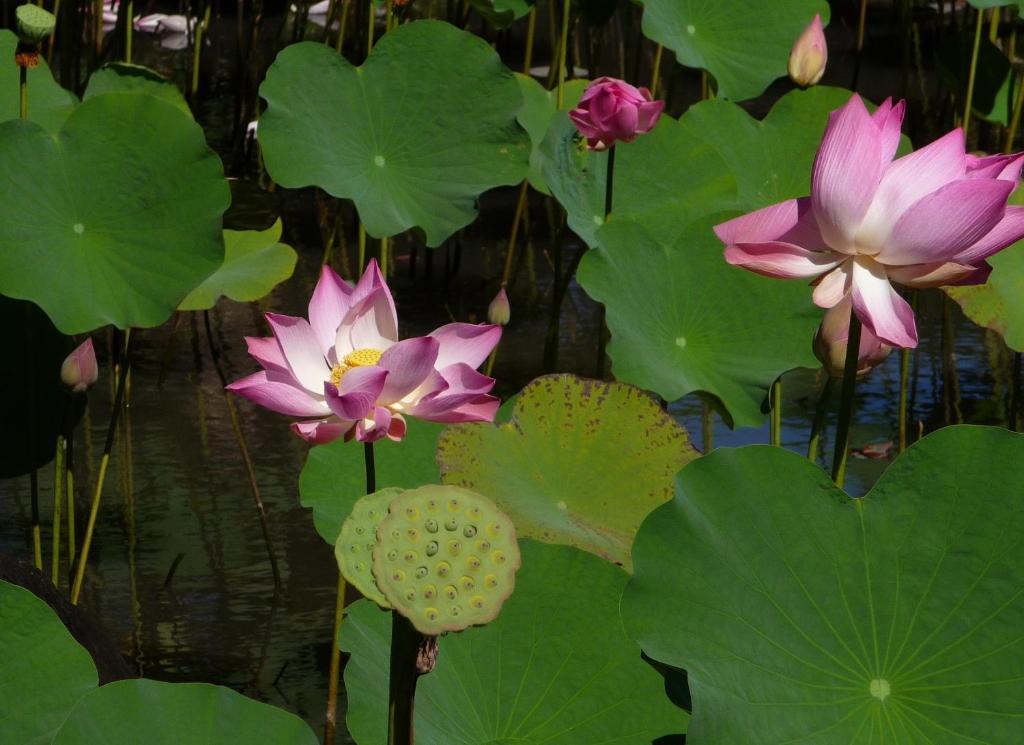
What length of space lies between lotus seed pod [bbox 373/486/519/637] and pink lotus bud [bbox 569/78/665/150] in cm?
99

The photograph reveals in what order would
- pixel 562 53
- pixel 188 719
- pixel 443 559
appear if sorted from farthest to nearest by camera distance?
pixel 562 53 < pixel 188 719 < pixel 443 559

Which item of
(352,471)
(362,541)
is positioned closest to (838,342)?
(362,541)

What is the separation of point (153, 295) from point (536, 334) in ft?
3.83

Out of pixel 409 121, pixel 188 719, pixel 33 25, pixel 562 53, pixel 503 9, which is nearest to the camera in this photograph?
pixel 188 719

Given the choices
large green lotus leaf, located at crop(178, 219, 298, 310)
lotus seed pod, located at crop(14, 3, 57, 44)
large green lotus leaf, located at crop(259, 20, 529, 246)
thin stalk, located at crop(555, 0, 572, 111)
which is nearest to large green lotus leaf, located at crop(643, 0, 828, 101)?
thin stalk, located at crop(555, 0, 572, 111)

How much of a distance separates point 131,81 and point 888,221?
1390mm

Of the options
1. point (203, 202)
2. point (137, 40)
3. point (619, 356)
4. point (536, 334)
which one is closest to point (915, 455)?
point (619, 356)

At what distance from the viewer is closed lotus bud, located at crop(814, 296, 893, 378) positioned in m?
1.06

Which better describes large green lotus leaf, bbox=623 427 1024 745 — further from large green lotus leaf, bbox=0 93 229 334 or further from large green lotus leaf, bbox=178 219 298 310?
large green lotus leaf, bbox=178 219 298 310

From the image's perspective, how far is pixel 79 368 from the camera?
58.3 inches

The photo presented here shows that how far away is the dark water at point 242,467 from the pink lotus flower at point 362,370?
0.45 m

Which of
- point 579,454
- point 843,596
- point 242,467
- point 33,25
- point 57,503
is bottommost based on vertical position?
point 242,467

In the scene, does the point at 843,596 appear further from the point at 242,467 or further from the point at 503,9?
the point at 503,9

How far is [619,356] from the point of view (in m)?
1.53
